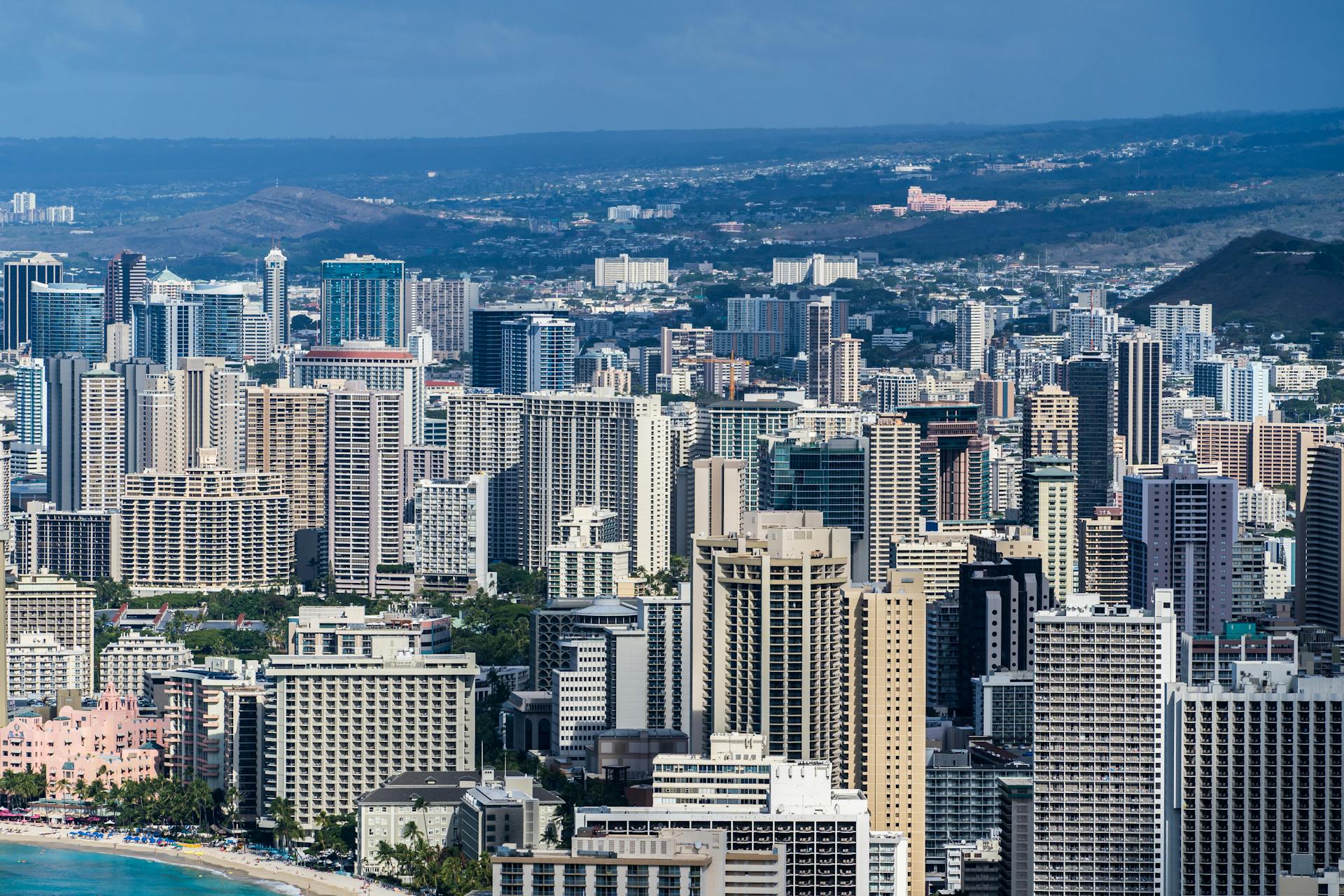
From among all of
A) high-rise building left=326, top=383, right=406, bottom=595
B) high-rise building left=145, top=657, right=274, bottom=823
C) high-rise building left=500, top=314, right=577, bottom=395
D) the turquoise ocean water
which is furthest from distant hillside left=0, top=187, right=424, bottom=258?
the turquoise ocean water

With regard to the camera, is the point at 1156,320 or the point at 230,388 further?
the point at 1156,320

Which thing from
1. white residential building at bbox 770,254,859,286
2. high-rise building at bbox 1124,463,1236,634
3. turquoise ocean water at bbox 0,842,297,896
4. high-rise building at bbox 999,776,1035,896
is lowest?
turquoise ocean water at bbox 0,842,297,896

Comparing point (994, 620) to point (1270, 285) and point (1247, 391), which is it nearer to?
point (1247, 391)

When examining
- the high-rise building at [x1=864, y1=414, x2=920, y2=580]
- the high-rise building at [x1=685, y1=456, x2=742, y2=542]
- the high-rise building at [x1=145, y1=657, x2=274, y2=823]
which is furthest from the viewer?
the high-rise building at [x1=864, y1=414, x2=920, y2=580]

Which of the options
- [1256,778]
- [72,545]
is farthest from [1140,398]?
[1256,778]

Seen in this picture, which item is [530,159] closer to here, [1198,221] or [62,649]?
[1198,221]

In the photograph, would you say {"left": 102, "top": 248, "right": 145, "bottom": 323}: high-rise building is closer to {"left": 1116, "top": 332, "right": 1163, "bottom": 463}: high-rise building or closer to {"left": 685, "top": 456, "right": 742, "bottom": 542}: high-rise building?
{"left": 1116, "top": 332, "right": 1163, "bottom": 463}: high-rise building

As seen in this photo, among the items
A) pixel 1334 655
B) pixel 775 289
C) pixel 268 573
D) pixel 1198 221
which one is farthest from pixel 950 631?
pixel 1198 221
